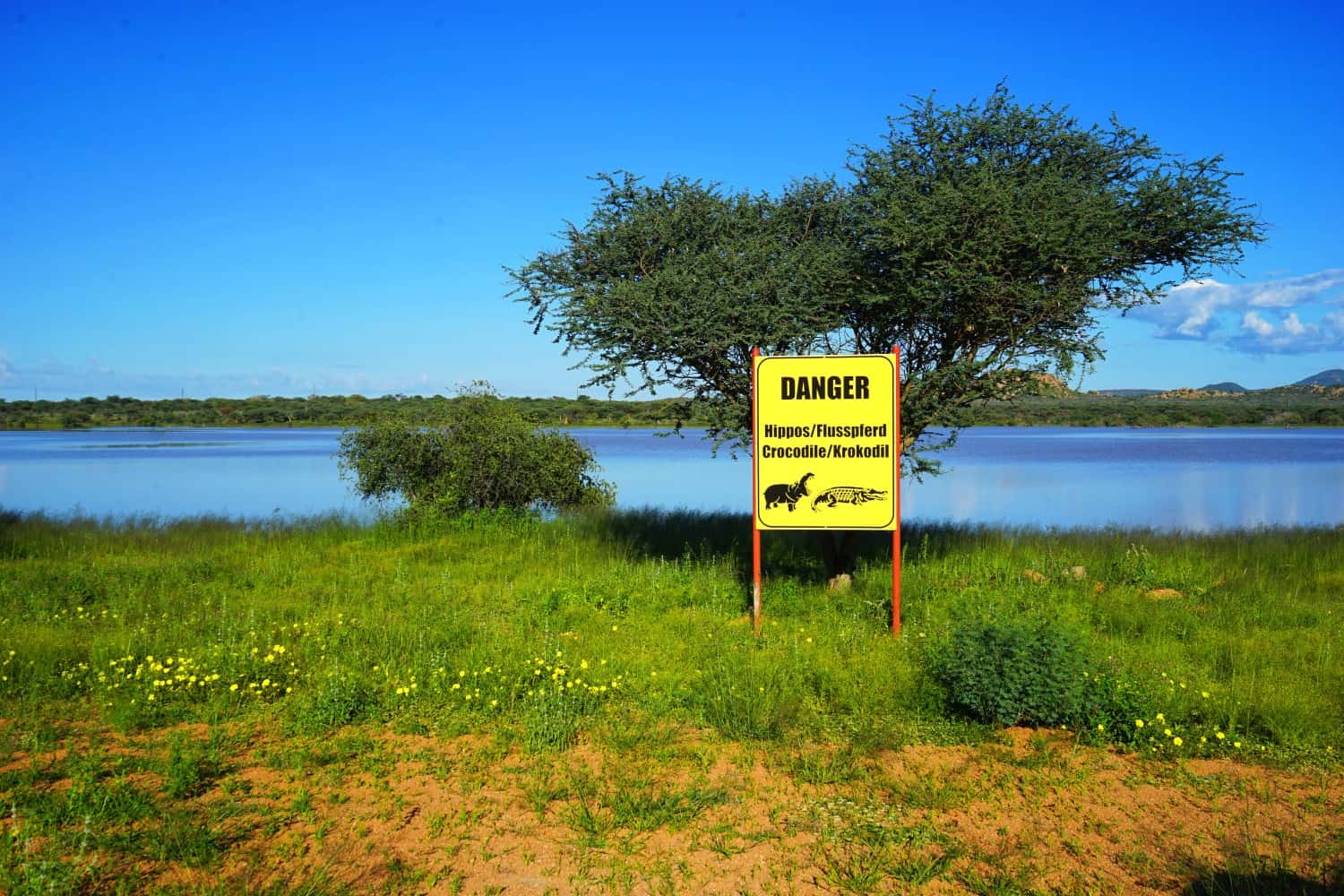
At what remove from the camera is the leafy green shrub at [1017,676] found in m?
6.90

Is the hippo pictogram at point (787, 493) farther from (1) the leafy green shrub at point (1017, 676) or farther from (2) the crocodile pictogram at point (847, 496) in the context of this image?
(1) the leafy green shrub at point (1017, 676)

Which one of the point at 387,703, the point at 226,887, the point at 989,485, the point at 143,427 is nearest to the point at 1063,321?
the point at 387,703

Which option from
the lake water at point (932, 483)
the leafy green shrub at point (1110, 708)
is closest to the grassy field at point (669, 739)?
the leafy green shrub at point (1110, 708)

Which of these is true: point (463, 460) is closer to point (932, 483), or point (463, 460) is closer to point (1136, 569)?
point (1136, 569)

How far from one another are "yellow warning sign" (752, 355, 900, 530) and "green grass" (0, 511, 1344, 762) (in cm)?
126

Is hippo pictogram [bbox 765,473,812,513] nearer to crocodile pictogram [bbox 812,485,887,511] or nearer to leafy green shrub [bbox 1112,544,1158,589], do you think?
crocodile pictogram [bbox 812,485,887,511]

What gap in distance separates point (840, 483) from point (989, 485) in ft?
86.3

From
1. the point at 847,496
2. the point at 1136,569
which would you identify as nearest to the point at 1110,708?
the point at 847,496

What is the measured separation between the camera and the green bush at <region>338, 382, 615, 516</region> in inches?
747

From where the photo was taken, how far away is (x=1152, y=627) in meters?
9.70

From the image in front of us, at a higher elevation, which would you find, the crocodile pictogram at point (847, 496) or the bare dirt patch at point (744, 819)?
the crocodile pictogram at point (847, 496)

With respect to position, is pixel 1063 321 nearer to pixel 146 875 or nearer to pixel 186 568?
pixel 146 875

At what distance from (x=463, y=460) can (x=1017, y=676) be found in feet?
45.1

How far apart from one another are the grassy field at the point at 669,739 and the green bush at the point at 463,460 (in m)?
7.08
